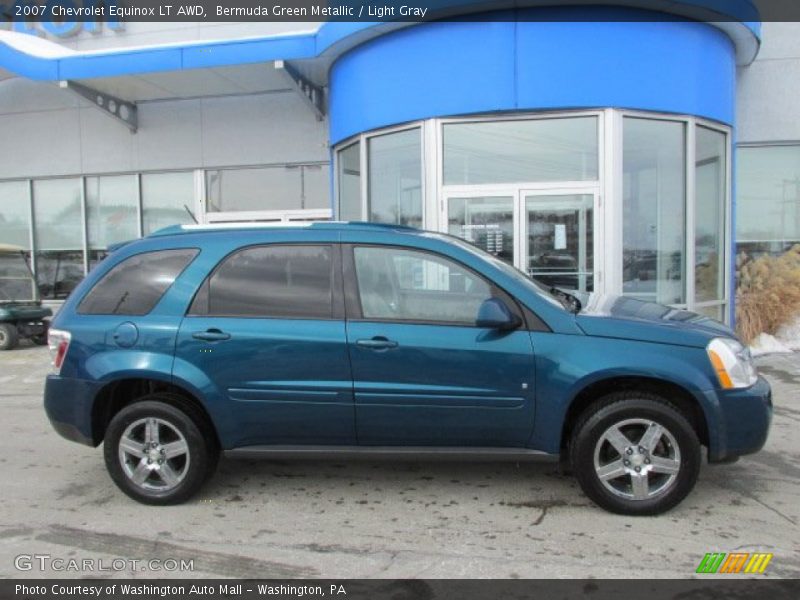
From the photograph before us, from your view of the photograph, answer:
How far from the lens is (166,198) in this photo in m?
12.6

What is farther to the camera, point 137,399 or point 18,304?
point 18,304

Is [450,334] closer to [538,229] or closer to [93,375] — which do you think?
[93,375]

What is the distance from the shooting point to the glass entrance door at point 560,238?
8.41 m

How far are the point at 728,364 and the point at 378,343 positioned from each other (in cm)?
203

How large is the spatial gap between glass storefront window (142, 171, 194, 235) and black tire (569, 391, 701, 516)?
407 inches

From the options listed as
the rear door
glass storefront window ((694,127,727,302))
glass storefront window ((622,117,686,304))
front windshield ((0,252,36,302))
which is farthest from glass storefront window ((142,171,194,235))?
the rear door

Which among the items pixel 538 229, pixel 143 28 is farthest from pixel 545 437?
pixel 143 28

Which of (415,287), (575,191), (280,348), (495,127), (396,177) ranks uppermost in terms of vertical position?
(495,127)

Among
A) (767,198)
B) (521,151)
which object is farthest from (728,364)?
(767,198)

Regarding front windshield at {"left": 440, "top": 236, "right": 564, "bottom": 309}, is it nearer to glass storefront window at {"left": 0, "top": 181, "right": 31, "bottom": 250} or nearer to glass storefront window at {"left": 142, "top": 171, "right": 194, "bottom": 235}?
glass storefront window at {"left": 142, "top": 171, "right": 194, "bottom": 235}

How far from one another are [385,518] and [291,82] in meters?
8.29

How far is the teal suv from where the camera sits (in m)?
3.76

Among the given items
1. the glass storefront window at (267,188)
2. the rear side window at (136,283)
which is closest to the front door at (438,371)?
the rear side window at (136,283)

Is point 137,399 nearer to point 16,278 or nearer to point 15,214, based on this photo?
point 16,278
